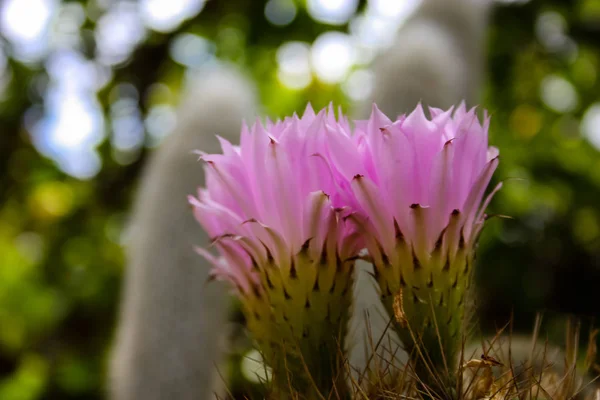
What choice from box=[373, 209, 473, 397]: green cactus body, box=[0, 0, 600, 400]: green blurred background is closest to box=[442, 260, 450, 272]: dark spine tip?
box=[373, 209, 473, 397]: green cactus body

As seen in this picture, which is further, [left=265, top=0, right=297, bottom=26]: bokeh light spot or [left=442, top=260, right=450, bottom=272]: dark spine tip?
[left=265, top=0, right=297, bottom=26]: bokeh light spot

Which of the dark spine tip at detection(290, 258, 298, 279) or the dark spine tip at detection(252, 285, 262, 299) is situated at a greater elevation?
the dark spine tip at detection(290, 258, 298, 279)

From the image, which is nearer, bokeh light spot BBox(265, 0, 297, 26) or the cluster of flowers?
the cluster of flowers

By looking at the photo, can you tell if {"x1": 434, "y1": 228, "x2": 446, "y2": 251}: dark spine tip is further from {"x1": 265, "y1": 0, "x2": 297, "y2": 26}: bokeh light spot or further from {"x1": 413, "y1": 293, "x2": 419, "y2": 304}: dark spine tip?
{"x1": 265, "y1": 0, "x2": 297, "y2": 26}: bokeh light spot

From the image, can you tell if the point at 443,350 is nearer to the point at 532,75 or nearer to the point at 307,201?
the point at 307,201

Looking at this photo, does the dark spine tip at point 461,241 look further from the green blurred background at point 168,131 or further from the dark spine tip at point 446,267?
the green blurred background at point 168,131

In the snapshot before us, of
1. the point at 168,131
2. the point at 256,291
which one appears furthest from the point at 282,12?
the point at 256,291

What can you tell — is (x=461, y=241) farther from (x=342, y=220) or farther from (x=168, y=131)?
(x=168, y=131)

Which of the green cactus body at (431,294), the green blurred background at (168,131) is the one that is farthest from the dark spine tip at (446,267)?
the green blurred background at (168,131)

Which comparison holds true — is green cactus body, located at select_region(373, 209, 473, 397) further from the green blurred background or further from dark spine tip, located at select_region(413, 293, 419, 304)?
the green blurred background

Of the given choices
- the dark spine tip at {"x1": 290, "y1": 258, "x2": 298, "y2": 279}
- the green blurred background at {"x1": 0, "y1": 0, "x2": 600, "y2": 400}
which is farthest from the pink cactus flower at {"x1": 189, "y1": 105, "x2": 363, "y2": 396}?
the green blurred background at {"x1": 0, "y1": 0, "x2": 600, "y2": 400}
